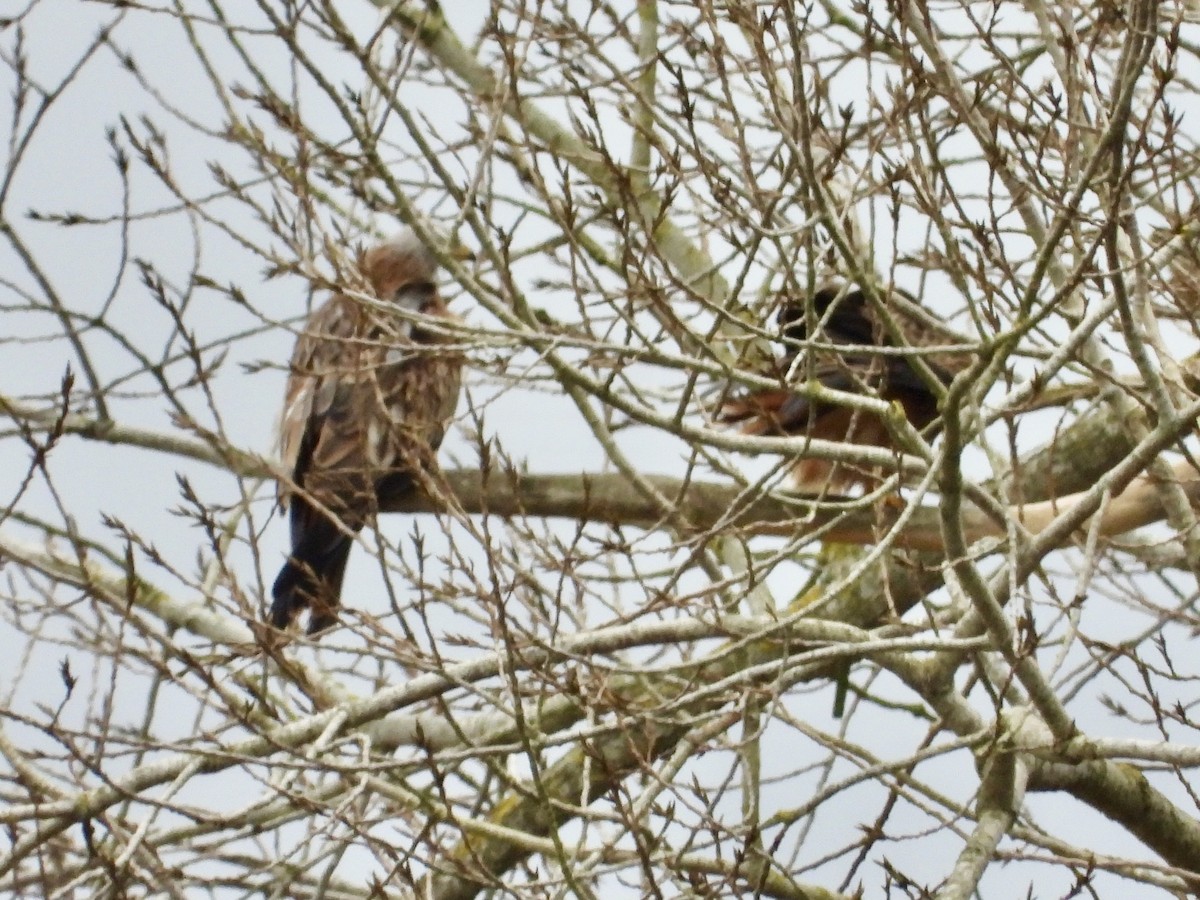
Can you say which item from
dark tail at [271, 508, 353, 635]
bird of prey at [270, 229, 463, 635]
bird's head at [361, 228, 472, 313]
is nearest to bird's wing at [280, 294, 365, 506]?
bird of prey at [270, 229, 463, 635]

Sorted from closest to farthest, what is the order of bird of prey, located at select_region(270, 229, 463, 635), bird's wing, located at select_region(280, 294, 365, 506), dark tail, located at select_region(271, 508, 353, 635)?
dark tail, located at select_region(271, 508, 353, 635) < bird of prey, located at select_region(270, 229, 463, 635) < bird's wing, located at select_region(280, 294, 365, 506)

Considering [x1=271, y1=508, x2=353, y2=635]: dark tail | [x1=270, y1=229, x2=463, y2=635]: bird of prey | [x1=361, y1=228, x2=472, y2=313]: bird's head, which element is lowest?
[x1=271, y1=508, x2=353, y2=635]: dark tail

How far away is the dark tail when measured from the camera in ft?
18.1

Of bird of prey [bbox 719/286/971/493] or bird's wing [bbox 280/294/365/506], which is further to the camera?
bird's wing [bbox 280/294/365/506]

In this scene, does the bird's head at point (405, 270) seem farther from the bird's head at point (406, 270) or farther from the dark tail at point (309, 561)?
the dark tail at point (309, 561)

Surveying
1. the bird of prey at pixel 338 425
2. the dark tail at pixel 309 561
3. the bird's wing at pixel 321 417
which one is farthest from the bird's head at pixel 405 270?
the dark tail at pixel 309 561

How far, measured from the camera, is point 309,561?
6039 mm

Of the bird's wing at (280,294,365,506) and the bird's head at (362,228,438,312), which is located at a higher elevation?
the bird's head at (362,228,438,312)

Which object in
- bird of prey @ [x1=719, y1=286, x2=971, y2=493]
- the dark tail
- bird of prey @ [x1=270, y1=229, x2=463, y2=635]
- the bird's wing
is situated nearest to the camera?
the dark tail

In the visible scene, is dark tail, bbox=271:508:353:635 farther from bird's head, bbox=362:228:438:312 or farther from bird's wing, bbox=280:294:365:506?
bird's head, bbox=362:228:438:312

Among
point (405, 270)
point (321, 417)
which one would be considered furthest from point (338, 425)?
point (405, 270)

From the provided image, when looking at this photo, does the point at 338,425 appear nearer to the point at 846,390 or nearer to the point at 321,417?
the point at 321,417

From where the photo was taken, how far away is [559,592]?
142 inches

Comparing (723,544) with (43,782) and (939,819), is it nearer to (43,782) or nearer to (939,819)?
(939,819)
